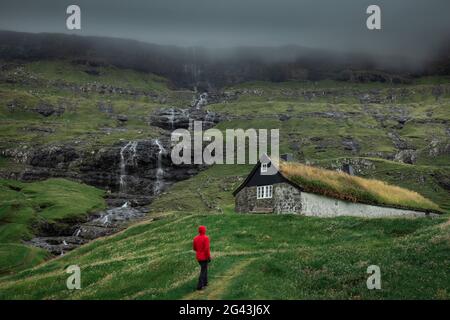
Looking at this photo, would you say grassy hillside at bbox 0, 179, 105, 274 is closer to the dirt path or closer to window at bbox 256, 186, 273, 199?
window at bbox 256, 186, 273, 199

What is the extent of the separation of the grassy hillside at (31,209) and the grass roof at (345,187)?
42.9 meters

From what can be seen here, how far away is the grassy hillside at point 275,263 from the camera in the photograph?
97.3 feet

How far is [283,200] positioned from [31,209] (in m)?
86.1

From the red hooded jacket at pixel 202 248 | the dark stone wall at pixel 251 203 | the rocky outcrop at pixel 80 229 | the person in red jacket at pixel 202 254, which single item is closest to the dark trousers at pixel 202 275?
the person in red jacket at pixel 202 254

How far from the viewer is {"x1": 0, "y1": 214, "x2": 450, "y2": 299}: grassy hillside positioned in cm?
2967

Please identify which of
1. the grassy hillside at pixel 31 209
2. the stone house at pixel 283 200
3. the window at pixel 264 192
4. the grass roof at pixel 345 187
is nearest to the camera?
the stone house at pixel 283 200

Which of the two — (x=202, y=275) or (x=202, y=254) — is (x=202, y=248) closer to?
(x=202, y=254)

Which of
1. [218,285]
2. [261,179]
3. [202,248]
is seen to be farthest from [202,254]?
[261,179]

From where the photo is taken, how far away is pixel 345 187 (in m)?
66.8

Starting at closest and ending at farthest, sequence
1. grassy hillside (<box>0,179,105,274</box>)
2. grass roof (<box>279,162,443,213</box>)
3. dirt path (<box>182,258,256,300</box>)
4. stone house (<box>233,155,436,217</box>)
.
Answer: dirt path (<box>182,258,256,300</box>), stone house (<box>233,155,436,217</box>), grass roof (<box>279,162,443,213</box>), grassy hillside (<box>0,179,105,274</box>)

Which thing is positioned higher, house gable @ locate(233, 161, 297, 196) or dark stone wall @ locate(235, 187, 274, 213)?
house gable @ locate(233, 161, 297, 196)

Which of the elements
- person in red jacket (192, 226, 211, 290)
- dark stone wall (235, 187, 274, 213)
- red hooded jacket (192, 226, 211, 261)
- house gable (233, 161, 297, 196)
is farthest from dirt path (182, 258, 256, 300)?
dark stone wall (235, 187, 274, 213)

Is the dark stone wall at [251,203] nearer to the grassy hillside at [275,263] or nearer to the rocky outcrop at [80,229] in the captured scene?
the grassy hillside at [275,263]
